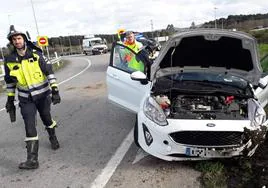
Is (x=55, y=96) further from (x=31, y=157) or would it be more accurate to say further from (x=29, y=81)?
(x=31, y=157)

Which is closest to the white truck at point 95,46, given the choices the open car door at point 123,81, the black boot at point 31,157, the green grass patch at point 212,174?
the open car door at point 123,81

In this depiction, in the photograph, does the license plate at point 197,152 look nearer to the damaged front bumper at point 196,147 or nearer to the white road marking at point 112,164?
the damaged front bumper at point 196,147

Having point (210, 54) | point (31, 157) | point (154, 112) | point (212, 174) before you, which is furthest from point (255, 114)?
point (31, 157)

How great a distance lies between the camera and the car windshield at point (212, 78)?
5203 millimetres

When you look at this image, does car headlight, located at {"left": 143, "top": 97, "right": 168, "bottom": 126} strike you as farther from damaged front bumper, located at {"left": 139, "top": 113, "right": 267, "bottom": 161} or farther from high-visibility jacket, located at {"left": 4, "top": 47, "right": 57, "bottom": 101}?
high-visibility jacket, located at {"left": 4, "top": 47, "right": 57, "bottom": 101}

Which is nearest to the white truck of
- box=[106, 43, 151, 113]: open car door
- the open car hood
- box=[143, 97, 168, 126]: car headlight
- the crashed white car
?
box=[106, 43, 151, 113]: open car door

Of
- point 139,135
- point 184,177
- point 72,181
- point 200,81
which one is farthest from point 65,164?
point 200,81

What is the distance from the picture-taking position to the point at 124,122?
7273 millimetres

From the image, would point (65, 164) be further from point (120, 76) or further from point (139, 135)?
point (120, 76)

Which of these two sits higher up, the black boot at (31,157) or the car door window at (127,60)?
the car door window at (127,60)

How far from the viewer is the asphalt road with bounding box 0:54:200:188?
14.5ft

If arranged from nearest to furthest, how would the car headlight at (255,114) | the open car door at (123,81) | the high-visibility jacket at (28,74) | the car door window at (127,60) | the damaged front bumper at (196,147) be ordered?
the damaged front bumper at (196,147) → the car headlight at (255,114) → the high-visibility jacket at (28,74) → the open car door at (123,81) → the car door window at (127,60)

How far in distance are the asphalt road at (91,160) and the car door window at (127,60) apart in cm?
111

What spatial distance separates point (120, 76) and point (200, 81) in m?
1.72
